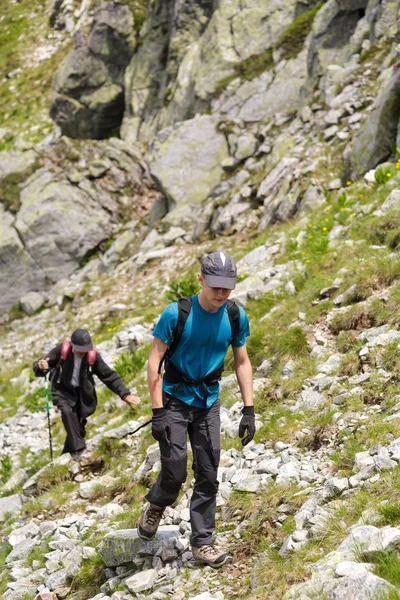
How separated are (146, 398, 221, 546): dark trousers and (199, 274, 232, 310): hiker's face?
107 cm

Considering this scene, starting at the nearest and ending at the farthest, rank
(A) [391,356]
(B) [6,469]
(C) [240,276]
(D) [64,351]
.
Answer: (A) [391,356], (D) [64,351], (B) [6,469], (C) [240,276]

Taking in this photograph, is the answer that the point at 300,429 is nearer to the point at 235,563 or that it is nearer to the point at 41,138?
the point at 235,563

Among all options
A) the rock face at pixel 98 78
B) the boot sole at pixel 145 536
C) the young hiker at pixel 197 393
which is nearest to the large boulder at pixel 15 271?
the rock face at pixel 98 78

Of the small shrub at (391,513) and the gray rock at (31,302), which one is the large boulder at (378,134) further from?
the gray rock at (31,302)

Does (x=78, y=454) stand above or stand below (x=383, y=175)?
below

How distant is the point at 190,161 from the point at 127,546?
20.2 meters

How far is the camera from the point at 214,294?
5379 millimetres

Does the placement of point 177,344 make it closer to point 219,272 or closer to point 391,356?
point 219,272

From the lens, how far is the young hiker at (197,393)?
18.0 feet

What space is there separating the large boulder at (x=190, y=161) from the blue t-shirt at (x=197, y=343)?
18.7 meters

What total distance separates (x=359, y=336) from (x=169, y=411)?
13.1 ft

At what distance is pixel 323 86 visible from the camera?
21.8 meters

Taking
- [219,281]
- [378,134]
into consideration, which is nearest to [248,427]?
[219,281]

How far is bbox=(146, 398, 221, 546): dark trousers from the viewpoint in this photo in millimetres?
5668
